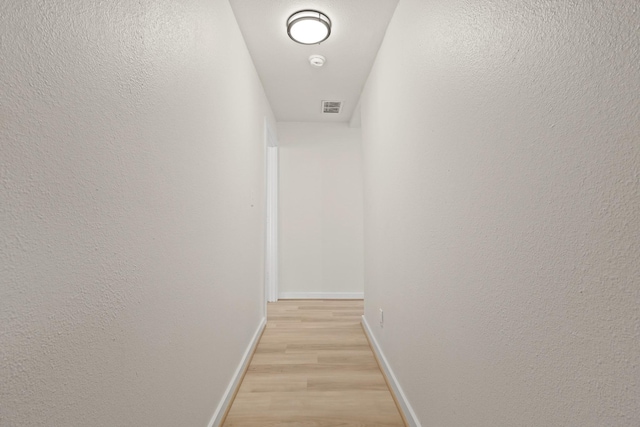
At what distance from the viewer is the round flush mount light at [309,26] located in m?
1.89

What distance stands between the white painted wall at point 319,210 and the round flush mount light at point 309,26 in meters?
2.08

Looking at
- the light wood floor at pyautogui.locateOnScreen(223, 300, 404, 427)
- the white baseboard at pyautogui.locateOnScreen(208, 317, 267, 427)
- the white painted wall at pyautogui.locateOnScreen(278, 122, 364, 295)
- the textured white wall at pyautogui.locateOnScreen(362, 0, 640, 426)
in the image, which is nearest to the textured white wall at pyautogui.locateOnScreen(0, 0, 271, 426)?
the white baseboard at pyautogui.locateOnScreen(208, 317, 267, 427)

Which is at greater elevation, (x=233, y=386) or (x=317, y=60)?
(x=317, y=60)

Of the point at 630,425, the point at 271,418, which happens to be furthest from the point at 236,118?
the point at 630,425

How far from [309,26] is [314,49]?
0.41 metres

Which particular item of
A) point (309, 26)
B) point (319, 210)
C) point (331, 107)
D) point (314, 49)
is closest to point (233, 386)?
point (309, 26)

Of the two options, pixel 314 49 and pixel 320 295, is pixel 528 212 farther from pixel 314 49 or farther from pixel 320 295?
pixel 320 295

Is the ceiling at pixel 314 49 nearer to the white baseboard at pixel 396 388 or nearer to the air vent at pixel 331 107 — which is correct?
the air vent at pixel 331 107

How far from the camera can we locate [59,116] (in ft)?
1.94

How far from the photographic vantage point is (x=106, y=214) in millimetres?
722

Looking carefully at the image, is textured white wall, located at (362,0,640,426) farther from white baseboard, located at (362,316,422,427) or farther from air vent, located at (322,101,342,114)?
air vent, located at (322,101,342,114)

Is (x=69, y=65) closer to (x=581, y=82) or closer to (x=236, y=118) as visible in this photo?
(x=581, y=82)

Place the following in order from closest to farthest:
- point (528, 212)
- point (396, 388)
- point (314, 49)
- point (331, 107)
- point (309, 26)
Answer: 1. point (528, 212)
2. point (396, 388)
3. point (309, 26)
4. point (314, 49)
5. point (331, 107)

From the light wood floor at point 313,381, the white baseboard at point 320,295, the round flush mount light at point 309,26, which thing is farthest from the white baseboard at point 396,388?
the round flush mount light at point 309,26
